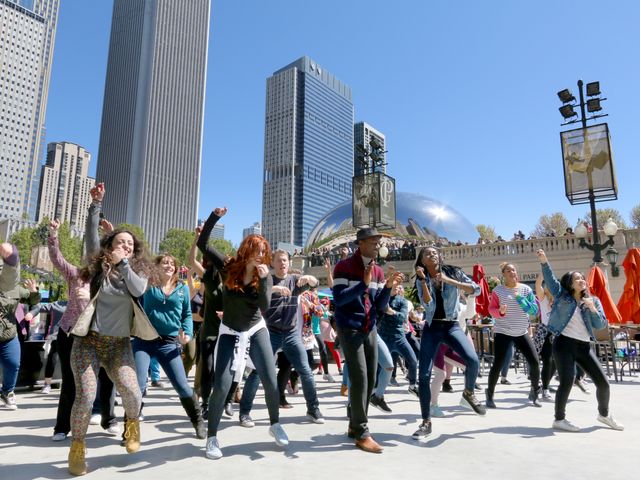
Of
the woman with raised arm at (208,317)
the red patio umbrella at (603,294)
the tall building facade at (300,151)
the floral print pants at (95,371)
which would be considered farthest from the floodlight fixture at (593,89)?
the tall building facade at (300,151)

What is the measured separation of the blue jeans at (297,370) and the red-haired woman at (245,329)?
986 mm

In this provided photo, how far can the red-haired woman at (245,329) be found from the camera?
3.87 metres

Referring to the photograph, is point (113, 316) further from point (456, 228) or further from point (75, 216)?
point (75, 216)

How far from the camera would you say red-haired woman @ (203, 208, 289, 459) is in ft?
12.7

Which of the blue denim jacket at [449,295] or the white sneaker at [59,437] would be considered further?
the blue denim jacket at [449,295]

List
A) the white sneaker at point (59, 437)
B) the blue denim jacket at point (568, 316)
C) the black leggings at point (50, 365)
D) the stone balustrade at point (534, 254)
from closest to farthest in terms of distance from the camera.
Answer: the white sneaker at point (59, 437) < the blue denim jacket at point (568, 316) < the black leggings at point (50, 365) < the stone balustrade at point (534, 254)

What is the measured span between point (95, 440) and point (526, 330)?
5.65 m

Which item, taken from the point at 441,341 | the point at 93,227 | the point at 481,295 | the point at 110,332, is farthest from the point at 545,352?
the point at 93,227

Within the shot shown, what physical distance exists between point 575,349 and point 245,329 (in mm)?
3704

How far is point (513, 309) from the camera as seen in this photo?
646cm

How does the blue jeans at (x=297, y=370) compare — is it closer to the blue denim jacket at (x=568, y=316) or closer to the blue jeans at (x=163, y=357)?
the blue jeans at (x=163, y=357)

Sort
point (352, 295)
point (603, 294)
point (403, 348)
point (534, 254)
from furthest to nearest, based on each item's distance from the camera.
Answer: point (534, 254)
point (603, 294)
point (403, 348)
point (352, 295)

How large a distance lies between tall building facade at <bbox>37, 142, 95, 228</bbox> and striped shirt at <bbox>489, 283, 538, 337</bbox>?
187 metres

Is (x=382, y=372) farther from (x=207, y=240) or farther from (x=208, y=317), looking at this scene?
(x=207, y=240)
